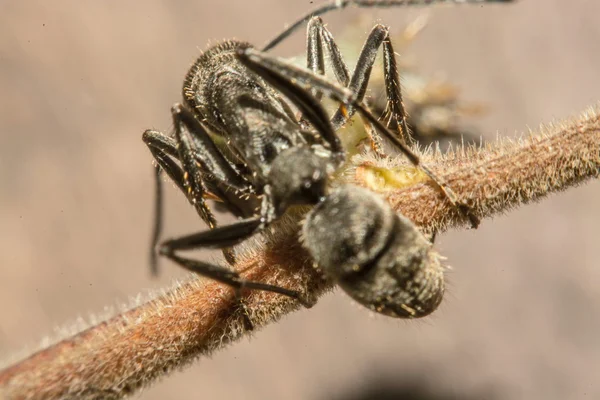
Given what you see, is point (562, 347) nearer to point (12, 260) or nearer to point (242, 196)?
point (242, 196)

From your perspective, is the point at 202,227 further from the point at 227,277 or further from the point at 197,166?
the point at 227,277

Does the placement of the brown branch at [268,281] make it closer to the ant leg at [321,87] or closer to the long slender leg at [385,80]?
the ant leg at [321,87]

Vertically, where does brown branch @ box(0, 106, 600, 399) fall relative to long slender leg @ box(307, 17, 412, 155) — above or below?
below

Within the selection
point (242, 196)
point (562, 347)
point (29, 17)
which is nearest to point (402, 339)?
point (562, 347)

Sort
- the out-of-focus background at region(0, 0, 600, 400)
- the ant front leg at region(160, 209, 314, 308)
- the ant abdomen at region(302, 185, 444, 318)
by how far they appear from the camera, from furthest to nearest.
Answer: the out-of-focus background at region(0, 0, 600, 400)
the ant front leg at region(160, 209, 314, 308)
the ant abdomen at region(302, 185, 444, 318)

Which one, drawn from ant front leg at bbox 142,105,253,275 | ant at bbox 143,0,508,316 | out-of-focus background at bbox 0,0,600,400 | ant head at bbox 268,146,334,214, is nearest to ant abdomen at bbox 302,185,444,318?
ant at bbox 143,0,508,316

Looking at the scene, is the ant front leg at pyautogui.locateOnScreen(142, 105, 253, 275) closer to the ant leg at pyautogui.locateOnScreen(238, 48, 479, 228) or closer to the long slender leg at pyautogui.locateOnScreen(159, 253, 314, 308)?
the long slender leg at pyautogui.locateOnScreen(159, 253, 314, 308)

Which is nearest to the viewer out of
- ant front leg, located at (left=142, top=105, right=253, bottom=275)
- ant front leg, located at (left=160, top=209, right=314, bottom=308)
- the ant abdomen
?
the ant abdomen

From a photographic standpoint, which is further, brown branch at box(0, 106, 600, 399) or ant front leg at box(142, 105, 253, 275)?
ant front leg at box(142, 105, 253, 275)
